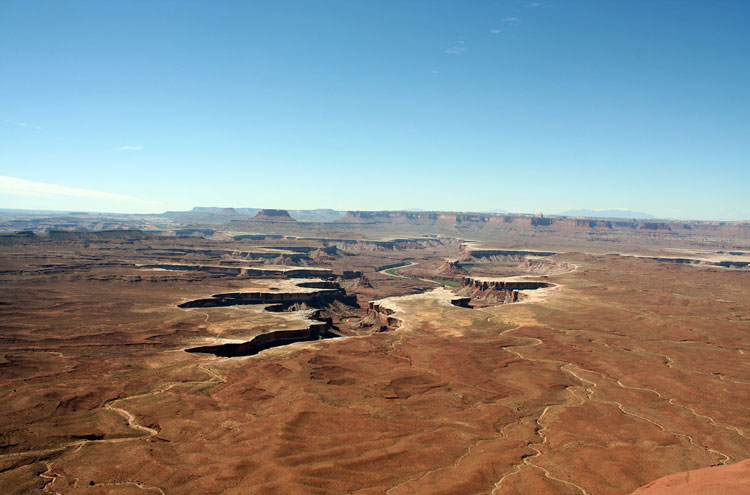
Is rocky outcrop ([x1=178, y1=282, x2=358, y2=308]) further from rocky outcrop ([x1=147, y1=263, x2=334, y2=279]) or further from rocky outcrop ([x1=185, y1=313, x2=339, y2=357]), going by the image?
rocky outcrop ([x1=147, y1=263, x2=334, y2=279])

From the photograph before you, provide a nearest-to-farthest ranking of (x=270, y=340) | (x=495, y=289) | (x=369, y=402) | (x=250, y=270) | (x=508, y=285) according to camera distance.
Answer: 1. (x=369, y=402)
2. (x=270, y=340)
3. (x=495, y=289)
4. (x=508, y=285)
5. (x=250, y=270)

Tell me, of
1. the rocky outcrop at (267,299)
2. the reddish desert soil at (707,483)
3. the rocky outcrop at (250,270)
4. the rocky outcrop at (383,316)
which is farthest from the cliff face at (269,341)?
the rocky outcrop at (250,270)

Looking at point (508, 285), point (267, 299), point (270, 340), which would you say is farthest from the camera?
point (508, 285)

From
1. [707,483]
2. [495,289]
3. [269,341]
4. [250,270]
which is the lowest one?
[495,289]

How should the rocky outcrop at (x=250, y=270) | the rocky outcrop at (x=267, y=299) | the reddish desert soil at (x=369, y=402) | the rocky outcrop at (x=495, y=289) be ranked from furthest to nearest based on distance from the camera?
1. the rocky outcrop at (x=250, y=270)
2. the rocky outcrop at (x=495, y=289)
3. the rocky outcrop at (x=267, y=299)
4. the reddish desert soil at (x=369, y=402)

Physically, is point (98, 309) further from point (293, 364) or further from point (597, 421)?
point (597, 421)

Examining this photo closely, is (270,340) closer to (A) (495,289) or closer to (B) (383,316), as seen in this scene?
(B) (383,316)

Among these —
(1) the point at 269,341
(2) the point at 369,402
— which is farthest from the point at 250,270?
(2) the point at 369,402

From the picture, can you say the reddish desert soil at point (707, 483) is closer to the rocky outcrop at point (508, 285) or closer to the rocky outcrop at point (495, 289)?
the rocky outcrop at point (495, 289)

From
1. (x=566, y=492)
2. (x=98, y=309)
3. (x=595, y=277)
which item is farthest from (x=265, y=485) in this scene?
(x=595, y=277)

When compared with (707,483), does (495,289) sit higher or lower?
lower

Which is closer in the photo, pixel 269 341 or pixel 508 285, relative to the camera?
pixel 269 341
